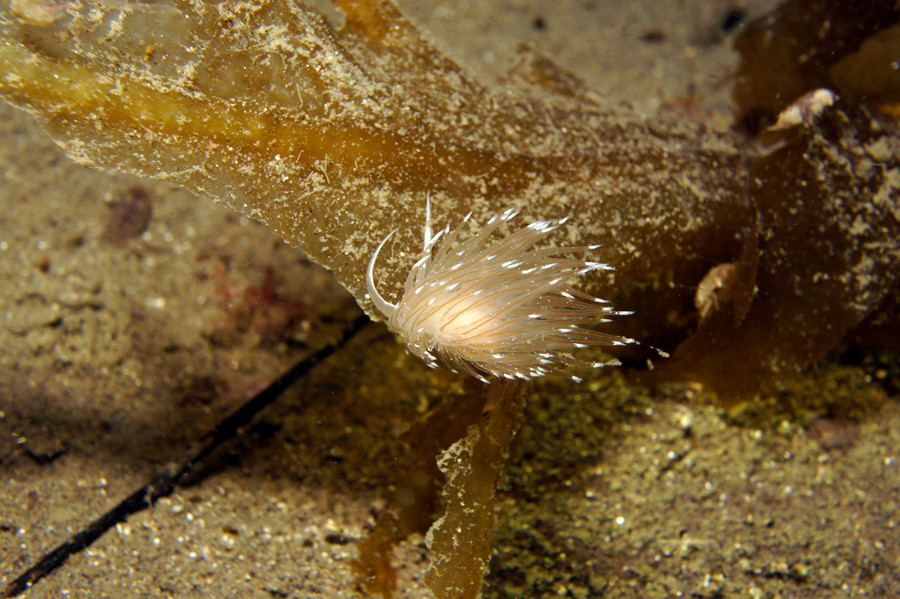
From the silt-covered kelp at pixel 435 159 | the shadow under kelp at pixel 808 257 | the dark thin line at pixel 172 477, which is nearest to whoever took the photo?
the silt-covered kelp at pixel 435 159

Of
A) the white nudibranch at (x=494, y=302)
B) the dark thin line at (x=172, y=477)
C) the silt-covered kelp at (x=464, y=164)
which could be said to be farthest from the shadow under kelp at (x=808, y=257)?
the dark thin line at (x=172, y=477)

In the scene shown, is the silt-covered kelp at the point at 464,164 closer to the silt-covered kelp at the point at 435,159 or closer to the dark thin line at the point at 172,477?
the silt-covered kelp at the point at 435,159

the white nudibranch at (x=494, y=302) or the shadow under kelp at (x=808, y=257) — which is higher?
the shadow under kelp at (x=808, y=257)

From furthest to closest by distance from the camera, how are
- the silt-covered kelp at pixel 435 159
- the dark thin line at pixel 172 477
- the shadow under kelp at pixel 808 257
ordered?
the shadow under kelp at pixel 808 257
the dark thin line at pixel 172 477
the silt-covered kelp at pixel 435 159

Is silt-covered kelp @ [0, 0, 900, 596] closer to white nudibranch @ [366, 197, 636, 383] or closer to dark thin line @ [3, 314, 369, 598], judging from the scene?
white nudibranch @ [366, 197, 636, 383]

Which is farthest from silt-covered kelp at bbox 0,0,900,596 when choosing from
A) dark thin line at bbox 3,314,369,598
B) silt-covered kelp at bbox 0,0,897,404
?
dark thin line at bbox 3,314,369,598

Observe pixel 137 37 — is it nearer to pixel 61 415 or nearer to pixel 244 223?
pixel 244 223
